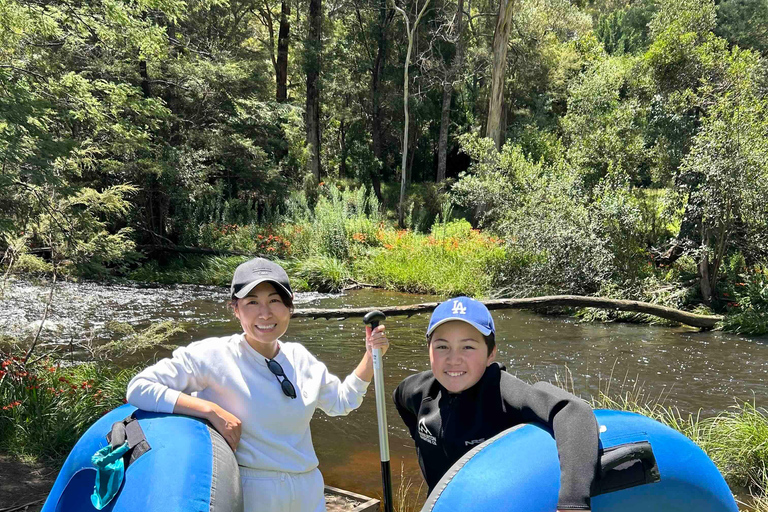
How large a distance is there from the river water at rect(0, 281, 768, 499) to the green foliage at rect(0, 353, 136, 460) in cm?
92

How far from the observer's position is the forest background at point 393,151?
6.43 m

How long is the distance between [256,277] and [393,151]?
24.9 metres

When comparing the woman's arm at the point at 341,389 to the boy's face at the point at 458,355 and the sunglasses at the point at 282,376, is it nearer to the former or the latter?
the sunglasses at the point at 282,376

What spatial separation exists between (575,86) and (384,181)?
873cm

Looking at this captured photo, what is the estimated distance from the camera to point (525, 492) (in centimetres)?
168

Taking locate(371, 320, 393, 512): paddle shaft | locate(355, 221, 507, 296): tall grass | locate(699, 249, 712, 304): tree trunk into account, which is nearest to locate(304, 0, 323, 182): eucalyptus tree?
locate(355, 221, 507, 296): tall grass

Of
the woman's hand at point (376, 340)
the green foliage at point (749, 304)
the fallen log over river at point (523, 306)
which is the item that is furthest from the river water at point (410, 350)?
the woman's hand at point (376, 340)

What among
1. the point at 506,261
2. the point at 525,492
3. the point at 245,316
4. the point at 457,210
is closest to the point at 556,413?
the point at 525,492

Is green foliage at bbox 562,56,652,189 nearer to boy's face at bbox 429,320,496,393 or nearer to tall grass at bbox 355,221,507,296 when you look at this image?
tall grass at bbox 355,221,507,296

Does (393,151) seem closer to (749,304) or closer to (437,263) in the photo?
(437,263)

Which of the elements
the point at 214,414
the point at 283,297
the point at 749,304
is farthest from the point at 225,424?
the point at 749,304

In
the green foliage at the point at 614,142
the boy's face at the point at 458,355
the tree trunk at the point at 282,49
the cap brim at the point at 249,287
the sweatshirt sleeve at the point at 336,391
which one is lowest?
the sweatshirt sleeve at the point at 336,391

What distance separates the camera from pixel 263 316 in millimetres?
2373

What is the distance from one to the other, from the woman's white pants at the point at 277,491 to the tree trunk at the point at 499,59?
17.7 meters
